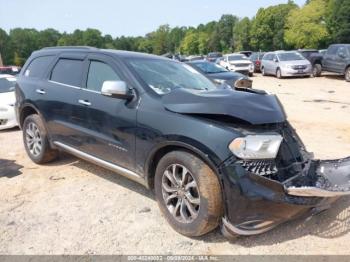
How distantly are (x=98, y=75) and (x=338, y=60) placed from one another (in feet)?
54.7

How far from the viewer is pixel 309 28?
178 ft

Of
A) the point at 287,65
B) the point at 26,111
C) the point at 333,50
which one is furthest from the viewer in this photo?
the point at 287,65

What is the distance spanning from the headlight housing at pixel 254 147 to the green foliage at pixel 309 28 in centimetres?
5528

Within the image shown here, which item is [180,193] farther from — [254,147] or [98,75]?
[98,75]

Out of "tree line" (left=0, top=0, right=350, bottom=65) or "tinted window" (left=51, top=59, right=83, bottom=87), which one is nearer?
"tinted window" (left=51, top=59, right=83, bottom=87)

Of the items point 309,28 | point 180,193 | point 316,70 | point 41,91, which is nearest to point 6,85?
point 41,91

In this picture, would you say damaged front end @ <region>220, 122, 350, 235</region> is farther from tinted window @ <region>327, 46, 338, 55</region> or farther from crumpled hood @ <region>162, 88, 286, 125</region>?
tinted window @ <region>327, 46, 338, 55</region>

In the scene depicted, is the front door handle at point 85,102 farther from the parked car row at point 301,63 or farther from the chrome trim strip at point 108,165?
the parked car row at point 301,63

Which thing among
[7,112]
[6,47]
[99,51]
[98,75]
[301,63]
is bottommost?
[7,112]

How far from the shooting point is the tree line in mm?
56250

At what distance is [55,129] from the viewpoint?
17.4 feet

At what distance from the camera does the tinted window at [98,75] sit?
14.8 ft

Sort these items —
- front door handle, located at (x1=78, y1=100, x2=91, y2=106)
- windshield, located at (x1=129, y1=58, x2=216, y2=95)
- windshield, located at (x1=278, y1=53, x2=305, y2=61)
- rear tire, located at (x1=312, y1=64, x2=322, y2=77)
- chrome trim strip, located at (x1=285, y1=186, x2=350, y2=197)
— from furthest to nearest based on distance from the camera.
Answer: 1. rear tire, located at (x1=312, y1=64, x2=322, y2=77)
2. windshield, located at (x1=278, y1=53, x2=305, y2=61)
3. front door handle, located at (x1=78, y1=100, x2=91, y2=106)
4. windshield, located at (x1=129, y1=58, x2=216, y2=95)
5. chrome trim strip, located at (x1=285, y1=186, x2=350, y2=197)

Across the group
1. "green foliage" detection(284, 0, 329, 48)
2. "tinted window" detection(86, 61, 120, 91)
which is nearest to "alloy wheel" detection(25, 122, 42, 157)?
"tinted window" detection(86, 61, 120, 91)
